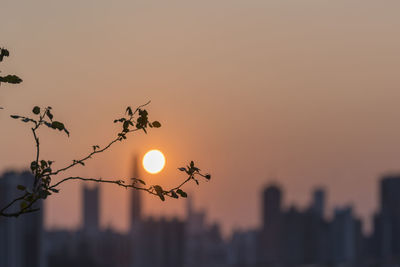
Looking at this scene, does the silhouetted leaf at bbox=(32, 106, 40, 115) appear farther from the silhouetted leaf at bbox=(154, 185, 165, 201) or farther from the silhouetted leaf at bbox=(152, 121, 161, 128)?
the silhouetted leaf at bbox=(154, 185, 165, 201)

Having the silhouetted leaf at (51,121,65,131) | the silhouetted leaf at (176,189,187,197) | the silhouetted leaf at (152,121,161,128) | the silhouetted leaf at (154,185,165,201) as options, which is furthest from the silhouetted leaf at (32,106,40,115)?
the silhouetted leaf at (176,189,187,197)

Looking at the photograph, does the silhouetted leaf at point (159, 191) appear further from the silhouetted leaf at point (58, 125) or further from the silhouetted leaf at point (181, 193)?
the silhouetted leaf at point (58, 125)

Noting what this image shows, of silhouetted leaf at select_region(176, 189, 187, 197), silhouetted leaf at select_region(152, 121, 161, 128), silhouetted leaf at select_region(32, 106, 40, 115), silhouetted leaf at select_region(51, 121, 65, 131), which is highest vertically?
silhouetted leaf at select_region(32, 106, 40, 115)

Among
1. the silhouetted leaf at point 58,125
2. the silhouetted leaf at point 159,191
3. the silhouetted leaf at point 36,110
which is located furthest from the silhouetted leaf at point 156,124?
the silhouetted leaf at point 36,110

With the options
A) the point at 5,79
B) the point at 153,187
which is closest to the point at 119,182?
the point at 153,187

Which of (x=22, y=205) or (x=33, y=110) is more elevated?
(x=33, y=110)

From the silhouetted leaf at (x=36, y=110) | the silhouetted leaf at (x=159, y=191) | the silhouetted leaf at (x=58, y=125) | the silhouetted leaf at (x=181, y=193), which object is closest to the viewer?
the silhouetted leaf at (x=58, y=125)

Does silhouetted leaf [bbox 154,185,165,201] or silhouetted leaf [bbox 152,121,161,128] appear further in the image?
silhouetted leaf [bbox 152,121,161,128]

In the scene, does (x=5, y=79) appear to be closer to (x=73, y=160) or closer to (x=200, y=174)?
(x=73, y=160)

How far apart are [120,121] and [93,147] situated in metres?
0.44

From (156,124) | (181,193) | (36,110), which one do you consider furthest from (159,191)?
(36,110)

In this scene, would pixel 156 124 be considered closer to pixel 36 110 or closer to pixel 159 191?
pixel 159 191

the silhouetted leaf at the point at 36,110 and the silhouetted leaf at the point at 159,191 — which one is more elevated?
the silhouetted leaf at the point at 36,110

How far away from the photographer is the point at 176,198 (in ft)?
43.9
